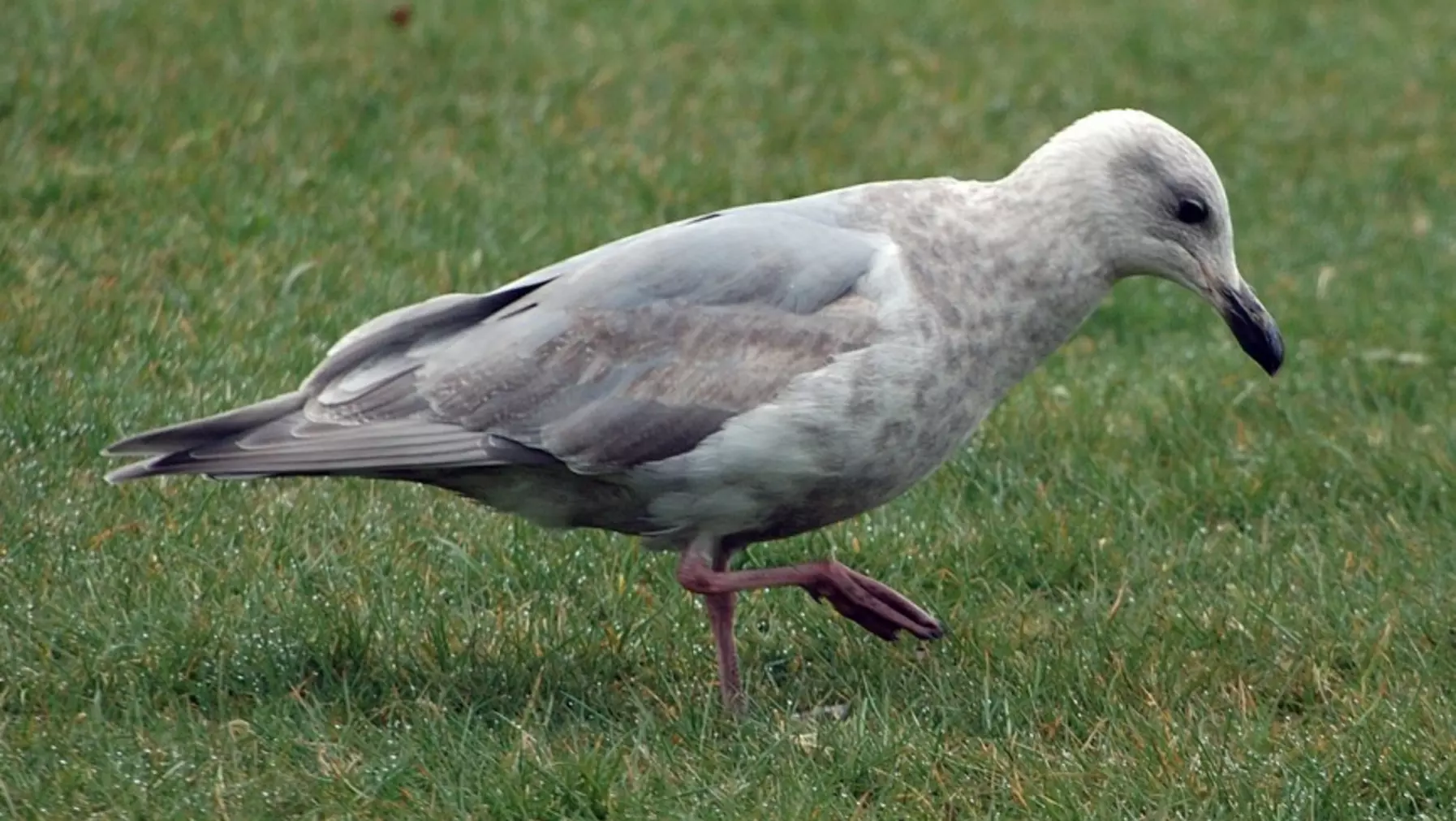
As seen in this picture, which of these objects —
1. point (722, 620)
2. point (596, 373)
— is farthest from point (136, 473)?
point (722, 620)

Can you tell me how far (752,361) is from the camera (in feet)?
14.9

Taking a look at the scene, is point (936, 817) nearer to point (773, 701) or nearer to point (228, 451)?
point (773, 701)

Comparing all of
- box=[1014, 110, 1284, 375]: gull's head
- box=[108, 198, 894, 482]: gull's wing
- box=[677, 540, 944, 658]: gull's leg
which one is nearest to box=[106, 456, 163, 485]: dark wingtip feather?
box=[108, 198, 894, 482]: gull's wing

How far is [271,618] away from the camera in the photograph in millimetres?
4863

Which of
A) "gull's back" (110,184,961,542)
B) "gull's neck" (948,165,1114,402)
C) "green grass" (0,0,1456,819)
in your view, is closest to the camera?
"green grass" (0,0,1456,819)

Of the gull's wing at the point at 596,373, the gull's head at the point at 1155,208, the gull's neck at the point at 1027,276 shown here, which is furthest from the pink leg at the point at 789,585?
the gull's head at the point at 1155,208

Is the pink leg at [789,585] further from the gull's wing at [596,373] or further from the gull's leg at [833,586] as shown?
the gull's wing at [596,373]

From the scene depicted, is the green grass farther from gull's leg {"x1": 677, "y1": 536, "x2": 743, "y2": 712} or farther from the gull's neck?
the gull's neck

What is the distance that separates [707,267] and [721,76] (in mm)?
5109

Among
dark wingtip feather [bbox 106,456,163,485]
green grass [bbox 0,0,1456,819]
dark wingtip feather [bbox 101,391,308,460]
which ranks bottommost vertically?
green grass [bbox 0,0,1456,819]

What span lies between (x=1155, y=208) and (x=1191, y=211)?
0.26 ft

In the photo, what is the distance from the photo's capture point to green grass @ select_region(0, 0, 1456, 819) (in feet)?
14.0

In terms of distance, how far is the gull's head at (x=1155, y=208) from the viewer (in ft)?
15.4

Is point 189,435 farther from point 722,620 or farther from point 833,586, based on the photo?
point 833,586
